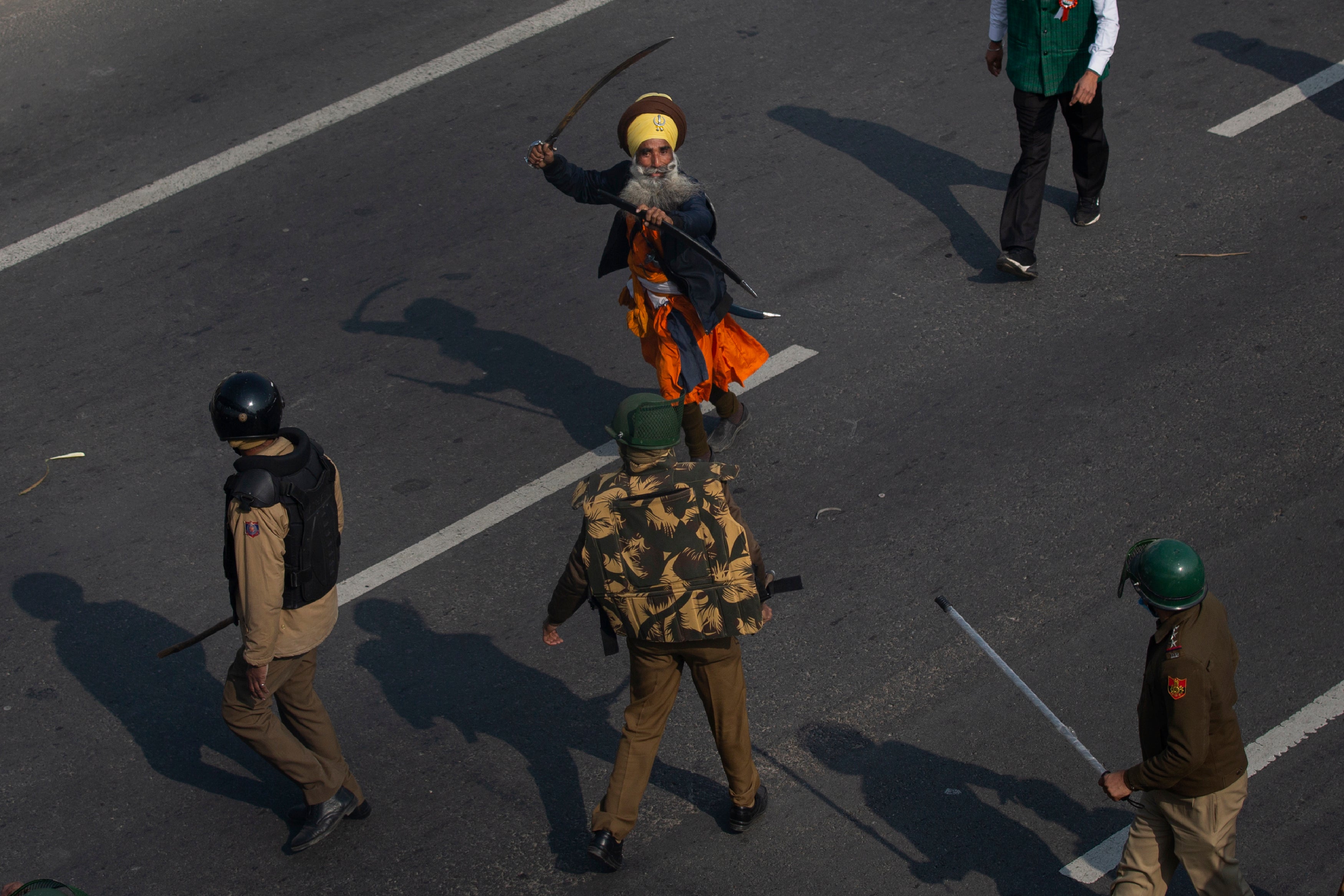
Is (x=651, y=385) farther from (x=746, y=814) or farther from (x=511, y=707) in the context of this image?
(x=746, y=814)

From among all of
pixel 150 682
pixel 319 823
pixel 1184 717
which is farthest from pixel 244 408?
pixel 1184 717

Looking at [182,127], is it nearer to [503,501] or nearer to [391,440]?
[391,440]

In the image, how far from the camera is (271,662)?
4762 mm

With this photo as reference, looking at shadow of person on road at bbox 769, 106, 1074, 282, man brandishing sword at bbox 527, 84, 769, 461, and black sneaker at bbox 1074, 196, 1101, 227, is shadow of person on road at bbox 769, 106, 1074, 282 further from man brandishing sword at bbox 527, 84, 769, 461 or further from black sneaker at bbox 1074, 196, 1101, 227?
man brandishing sword at bbox 527, 84, 769, 461

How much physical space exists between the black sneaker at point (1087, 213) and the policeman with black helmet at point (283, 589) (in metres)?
5.42

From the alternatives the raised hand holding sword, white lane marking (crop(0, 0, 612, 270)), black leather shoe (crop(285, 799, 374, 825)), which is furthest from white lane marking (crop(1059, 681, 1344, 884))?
white lane marking (crop(0, 0, 612, 270))

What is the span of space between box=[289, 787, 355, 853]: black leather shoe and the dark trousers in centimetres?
250

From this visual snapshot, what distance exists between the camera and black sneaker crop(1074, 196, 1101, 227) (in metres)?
8.38

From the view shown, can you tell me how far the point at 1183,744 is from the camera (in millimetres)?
3971

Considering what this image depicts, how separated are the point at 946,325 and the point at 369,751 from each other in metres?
4.09

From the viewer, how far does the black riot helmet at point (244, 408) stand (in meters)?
4.47

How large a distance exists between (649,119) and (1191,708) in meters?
3.67

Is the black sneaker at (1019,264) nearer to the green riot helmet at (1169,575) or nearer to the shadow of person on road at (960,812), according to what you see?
Answer: the shadow of person on road at (960,812)

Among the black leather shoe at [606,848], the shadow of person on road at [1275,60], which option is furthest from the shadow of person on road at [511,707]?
the shadow of person on road at [1275,60]
